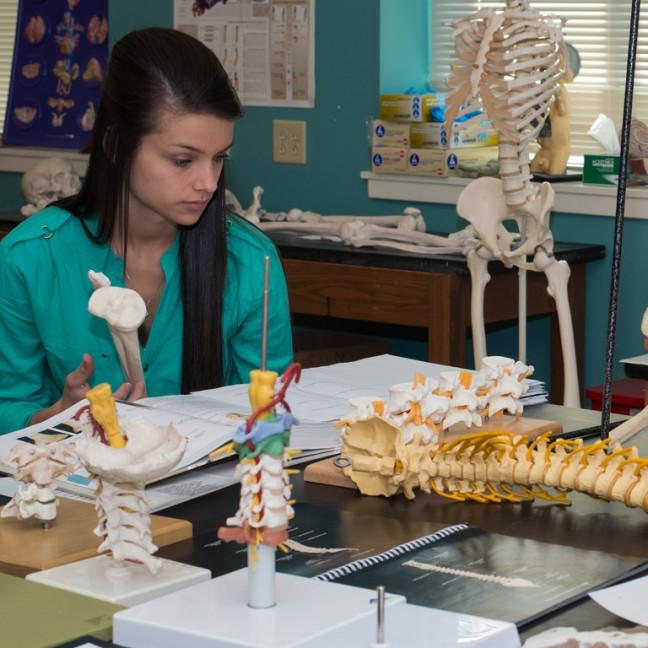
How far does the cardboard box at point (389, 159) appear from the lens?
3.76 m

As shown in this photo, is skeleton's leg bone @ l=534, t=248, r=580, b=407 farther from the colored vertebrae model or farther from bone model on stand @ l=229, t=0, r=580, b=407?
the colored vertebrae model

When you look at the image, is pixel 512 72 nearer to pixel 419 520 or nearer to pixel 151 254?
pixel 151 254

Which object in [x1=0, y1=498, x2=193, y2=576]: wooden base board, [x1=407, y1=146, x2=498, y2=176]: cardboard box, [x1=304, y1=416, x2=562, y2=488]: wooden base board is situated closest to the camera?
[x1=0, y1=498, x2=193, y2=576]: wooden base board

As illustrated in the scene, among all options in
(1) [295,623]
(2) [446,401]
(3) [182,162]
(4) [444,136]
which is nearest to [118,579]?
(1) [295,623]

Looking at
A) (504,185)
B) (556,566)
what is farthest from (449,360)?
(556,566)

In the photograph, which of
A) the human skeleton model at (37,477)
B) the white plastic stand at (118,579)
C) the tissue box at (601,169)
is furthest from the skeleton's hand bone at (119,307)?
the tissue box at (601,169)

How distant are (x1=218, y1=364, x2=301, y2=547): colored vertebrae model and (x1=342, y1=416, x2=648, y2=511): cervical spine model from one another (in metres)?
0.45

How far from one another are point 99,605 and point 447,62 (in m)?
3.06

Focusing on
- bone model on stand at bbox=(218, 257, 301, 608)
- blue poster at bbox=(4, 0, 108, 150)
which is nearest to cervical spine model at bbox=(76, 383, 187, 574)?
bone model on stand at bbox=(218, 257, 301, 608)

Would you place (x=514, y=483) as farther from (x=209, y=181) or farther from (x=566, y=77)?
(x=566, y=77)

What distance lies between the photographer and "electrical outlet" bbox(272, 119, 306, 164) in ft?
13.1

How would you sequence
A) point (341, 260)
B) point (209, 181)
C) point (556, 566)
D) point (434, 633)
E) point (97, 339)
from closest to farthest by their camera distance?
point (434, 633), point (556, 566), point (209, 181), point (97, 339), point (341, 260)

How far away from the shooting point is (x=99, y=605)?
104 cm

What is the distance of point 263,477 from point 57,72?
3944 mm
